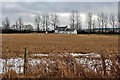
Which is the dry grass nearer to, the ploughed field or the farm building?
the ploughed field

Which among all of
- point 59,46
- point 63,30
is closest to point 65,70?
point 59,46

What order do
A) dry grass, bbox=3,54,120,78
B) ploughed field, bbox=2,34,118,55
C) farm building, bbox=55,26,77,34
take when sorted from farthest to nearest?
farm building, bbox=55,26,77,34 < ploughed field, bbox=2,34,118,55 < dry grass, bbox=3,54,120,78

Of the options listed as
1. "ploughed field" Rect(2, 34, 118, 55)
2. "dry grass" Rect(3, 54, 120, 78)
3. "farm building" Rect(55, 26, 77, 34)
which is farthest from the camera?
"farm building" Rect(55, 26, 77, 34)

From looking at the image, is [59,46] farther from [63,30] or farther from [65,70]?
[63,30]

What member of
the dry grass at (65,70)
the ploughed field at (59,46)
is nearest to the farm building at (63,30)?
the ploughed field at (59,46)

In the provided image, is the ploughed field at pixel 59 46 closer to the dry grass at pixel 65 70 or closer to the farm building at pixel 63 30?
the dry grass at pixel 65 70

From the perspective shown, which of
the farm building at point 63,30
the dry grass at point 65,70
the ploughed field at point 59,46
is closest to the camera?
the dry grass at point 65,70

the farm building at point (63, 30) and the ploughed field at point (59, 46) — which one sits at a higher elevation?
the farm building at point (63, 30)

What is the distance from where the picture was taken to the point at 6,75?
10234 mm

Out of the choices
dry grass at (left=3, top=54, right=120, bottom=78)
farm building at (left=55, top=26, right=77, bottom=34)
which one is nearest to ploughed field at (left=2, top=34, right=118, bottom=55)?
dry grass at (left=3, top=54, right=120, bottom=78)

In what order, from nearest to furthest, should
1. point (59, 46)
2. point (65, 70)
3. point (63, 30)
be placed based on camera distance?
point (65, 70) < point (59, 46) < point (63, 30)

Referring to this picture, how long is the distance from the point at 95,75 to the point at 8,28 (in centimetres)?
12909

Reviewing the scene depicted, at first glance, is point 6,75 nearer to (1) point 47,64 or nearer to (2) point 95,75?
(1) point 47,64

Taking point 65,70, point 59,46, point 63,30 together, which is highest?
point 63,30
